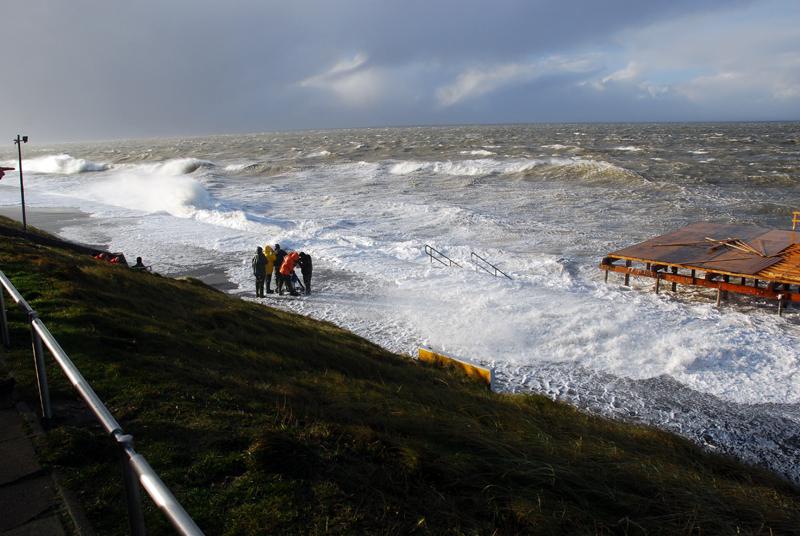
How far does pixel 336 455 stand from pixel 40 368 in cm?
203

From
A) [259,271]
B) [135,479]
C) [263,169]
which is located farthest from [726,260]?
[263,169]

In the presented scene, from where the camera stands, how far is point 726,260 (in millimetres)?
16109

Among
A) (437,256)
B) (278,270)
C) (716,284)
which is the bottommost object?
(716,284)

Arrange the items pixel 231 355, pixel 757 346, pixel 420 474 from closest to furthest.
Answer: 1. pixel 420 474
2. pixel 231 355
3. pixel 757 346

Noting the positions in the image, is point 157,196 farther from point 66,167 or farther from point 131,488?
point 66,167

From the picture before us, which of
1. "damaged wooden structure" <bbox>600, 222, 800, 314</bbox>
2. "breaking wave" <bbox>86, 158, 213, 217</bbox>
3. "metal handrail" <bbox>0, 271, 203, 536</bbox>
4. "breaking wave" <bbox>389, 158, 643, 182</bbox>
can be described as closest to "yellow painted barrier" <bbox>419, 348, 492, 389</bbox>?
"metal handrail" <bbox>0, 271, 203, 536</bbox>

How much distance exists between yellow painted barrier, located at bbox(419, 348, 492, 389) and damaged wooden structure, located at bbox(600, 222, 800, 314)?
29.8 ft

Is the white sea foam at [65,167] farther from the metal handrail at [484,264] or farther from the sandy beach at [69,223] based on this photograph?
the metal handrail at [484,264]

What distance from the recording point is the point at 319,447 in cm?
401

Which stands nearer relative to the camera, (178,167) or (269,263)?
(269,263)

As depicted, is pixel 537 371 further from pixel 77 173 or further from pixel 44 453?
pixel 77 173

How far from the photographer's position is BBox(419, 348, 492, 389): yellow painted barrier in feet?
30.6

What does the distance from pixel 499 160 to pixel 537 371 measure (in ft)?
175

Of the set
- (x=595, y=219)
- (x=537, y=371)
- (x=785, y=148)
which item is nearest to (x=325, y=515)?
(x=537, y=371)
